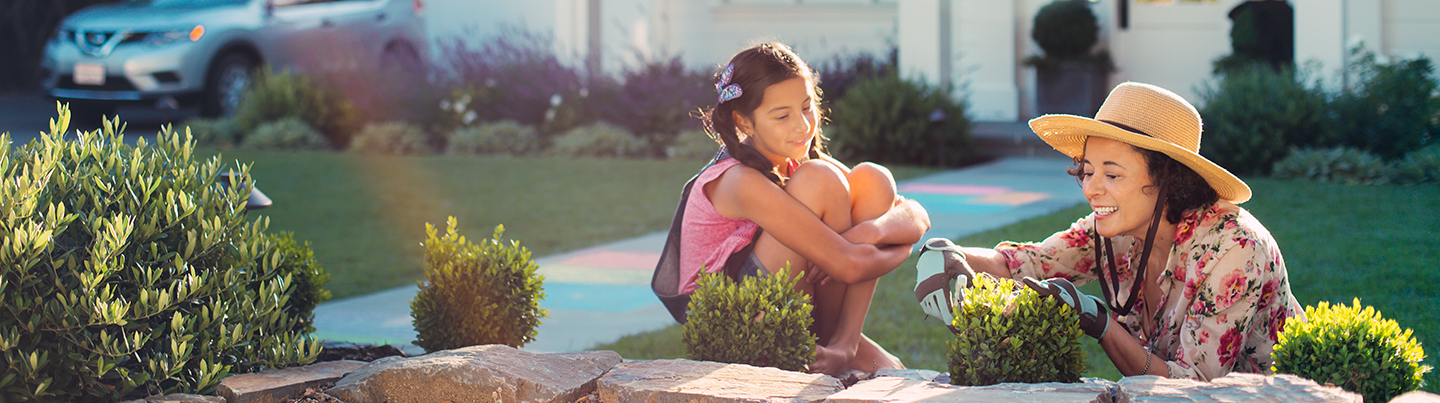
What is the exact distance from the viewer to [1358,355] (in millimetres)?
1986

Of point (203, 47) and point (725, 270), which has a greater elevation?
point (203, 47)

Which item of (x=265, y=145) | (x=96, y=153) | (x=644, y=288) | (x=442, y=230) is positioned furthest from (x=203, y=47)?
(x=96, y=153)

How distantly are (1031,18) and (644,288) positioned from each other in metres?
8.04

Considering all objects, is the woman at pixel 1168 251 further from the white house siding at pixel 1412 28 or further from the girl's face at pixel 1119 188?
the white house siding at pixel 1412 28

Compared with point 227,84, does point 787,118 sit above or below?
below

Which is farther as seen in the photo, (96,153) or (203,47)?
(203,47)

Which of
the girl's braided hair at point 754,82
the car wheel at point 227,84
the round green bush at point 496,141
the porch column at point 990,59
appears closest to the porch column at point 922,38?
the porch column at point 990,59

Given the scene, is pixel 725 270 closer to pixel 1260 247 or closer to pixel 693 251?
pixel 693 251

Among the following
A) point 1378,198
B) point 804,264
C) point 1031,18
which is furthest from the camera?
point 1031,18

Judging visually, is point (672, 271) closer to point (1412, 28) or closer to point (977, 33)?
point (1412, 28)

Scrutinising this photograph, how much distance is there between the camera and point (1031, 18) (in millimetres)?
11555

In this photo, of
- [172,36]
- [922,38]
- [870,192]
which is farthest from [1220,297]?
[172,36]

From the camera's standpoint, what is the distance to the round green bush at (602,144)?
9.89 metres

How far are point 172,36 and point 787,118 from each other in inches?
393
